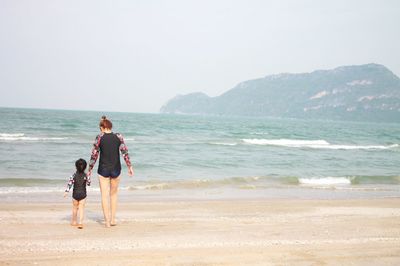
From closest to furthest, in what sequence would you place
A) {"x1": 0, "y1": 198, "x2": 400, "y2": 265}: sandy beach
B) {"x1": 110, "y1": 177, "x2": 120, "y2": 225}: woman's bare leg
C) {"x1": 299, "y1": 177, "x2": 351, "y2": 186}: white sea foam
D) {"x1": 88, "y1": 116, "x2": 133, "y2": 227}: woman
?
{"x1": 0, "y1": 198, "x2": 400, "y2": 265}: sandy beach → {"x1": 88, "y1": 116, "x2": 133, "y2": 227}: woman → {"x1": 110, "y1": 177, "x2": 120, "y2": 225}: woman's bare leg → {"x1": 299, "y1": 177, "x2": 351, "y2": 186}: white sea foam

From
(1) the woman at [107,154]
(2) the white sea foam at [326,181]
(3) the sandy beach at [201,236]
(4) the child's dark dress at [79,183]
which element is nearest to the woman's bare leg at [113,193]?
(1) the woman at [107,154]

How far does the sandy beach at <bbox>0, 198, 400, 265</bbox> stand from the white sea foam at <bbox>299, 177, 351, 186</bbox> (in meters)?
6.06

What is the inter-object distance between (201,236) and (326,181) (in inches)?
435

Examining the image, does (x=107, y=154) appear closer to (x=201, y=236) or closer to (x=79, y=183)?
(x=79, y=183)

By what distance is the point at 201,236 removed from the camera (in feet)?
23.4

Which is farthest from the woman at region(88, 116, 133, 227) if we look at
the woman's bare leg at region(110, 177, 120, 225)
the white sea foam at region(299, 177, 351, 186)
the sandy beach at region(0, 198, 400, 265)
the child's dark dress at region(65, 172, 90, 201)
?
the white sea foam at region(299, 177, 351, 186)

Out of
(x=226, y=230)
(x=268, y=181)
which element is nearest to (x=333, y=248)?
(x=226, y=230)

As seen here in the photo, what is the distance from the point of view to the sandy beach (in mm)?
5930

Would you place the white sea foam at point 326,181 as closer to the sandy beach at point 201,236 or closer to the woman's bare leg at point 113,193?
the sandy beach at point 201,236

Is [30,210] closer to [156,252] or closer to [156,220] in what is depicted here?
[156,220]

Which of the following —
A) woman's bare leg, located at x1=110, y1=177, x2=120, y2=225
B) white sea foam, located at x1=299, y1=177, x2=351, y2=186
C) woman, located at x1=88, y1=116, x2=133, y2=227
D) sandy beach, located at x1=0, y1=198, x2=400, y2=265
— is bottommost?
white sea foam, located at x1=299, y1=177, x2=351, y2=186

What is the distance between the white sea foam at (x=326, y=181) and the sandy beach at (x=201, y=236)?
606cm

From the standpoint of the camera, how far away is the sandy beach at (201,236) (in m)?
5.93

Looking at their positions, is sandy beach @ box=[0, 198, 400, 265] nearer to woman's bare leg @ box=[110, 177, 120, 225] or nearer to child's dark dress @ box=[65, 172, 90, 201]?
woman's bare leg @ box=[110, 177, 120, 225]
